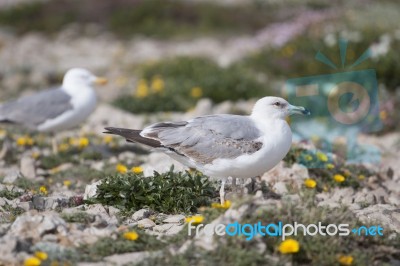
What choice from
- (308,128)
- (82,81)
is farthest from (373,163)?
(82,81)

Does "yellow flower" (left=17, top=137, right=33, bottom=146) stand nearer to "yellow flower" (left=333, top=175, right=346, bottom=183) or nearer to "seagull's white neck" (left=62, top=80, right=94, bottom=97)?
"seagull's white neck" (left=62, top=80, right=94, bottom=97)

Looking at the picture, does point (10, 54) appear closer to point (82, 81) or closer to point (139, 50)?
point (139, 50)

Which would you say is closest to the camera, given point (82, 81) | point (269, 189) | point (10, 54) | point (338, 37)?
point (269, 189)

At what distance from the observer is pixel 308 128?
1024cm

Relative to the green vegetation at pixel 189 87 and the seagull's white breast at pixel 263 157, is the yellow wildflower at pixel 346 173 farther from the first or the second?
the green vegetation at pixel 189 87

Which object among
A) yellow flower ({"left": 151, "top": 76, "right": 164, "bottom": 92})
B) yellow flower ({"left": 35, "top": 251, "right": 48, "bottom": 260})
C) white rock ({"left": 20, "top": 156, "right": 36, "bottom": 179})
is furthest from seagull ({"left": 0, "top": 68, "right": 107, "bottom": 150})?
yellow flower ({"left": 35, "top": 251, "right": 48, "bottom": 260})

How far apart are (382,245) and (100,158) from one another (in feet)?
15.1

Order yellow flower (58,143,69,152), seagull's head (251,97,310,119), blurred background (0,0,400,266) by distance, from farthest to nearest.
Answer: yellow flower (58,143,69,152) → seagull's head (251,97,310,119) → blurred background (0,0,400,266)

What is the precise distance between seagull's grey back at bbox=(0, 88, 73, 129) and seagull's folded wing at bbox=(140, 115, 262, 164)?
3304 mm

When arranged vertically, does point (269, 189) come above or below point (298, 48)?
below

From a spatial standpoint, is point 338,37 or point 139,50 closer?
point 338,37

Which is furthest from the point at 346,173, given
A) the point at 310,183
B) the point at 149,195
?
the point at 149,195

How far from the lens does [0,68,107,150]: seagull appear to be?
30.1 ft

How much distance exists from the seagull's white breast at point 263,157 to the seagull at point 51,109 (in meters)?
3.68
